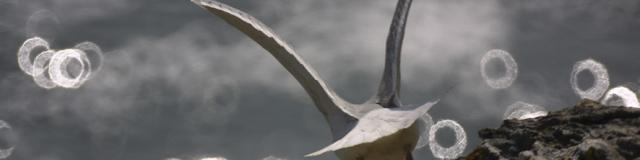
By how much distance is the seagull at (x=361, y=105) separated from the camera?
858 centimetres

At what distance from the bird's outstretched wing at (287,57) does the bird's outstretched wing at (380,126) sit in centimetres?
336

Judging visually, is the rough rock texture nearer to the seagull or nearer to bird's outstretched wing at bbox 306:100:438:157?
bird's outstretched wing at bbox 306:100:438:157

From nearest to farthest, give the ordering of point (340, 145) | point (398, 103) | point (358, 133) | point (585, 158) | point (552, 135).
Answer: point (585, 158) → point (552, 135) → point (340, 145) → point (358, 133) → point (398, 103)

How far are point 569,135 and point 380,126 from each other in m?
2.38

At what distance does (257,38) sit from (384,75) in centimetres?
332

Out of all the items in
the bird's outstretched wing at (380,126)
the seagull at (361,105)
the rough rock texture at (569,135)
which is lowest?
the rough rock texture at (569,135)

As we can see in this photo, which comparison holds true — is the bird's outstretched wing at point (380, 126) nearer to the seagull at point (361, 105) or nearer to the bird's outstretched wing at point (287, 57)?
the seagull at point (361, 105)

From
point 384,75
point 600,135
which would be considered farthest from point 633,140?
point 384,75

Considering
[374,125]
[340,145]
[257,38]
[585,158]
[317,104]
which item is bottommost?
[585,158]

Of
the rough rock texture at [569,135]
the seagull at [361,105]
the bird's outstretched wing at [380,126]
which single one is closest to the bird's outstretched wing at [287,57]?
the seagull at [361,105]

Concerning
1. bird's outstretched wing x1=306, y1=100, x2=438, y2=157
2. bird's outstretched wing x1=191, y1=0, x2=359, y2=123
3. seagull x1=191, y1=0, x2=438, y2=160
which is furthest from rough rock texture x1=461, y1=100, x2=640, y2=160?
bird's outstretched wing x1=191, y1=0, x2=359, y2=123

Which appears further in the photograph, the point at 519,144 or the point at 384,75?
the point at 384,75

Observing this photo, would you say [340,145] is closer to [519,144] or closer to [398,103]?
[519,144]

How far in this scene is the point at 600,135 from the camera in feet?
22.1
